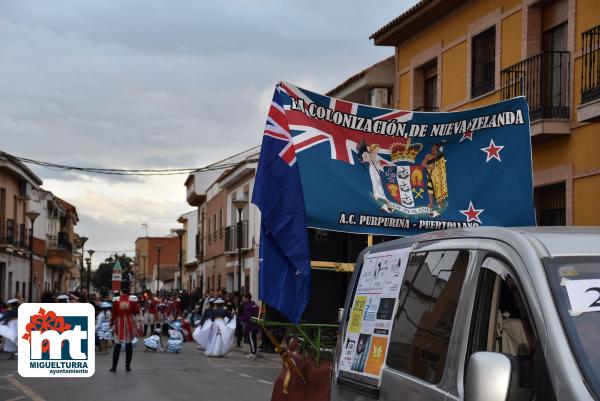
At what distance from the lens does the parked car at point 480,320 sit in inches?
153

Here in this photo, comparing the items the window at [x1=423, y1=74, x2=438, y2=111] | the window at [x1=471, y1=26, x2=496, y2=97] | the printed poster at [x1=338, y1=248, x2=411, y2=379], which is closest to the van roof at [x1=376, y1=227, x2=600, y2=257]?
the printed poster at [x1=338, y1=248, x2=411, y2=379]

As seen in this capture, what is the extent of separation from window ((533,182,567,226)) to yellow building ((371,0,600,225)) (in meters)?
0.02

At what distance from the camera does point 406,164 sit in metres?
10.6

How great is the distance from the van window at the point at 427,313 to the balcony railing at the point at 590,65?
533 inches

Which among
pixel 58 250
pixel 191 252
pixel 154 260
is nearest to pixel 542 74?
pixel 58 250

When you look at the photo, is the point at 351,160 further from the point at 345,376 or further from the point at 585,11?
the point at 585,11

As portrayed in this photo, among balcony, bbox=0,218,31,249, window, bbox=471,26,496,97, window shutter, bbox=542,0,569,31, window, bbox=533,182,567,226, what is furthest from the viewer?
balcony, bbox=0,218,31,249

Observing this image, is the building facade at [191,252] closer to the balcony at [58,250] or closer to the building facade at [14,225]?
the balcony at [58,250]

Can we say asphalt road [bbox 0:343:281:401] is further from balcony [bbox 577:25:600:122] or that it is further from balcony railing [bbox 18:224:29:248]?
balcony railing [bbox 18:224:29:248]

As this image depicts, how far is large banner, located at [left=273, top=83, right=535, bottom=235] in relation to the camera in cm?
1012

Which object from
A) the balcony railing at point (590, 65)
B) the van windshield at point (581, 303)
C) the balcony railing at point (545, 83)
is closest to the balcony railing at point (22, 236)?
the balcony railing at point (545, 83)

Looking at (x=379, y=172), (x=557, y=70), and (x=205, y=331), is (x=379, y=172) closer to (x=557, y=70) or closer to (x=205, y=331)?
(x=557, y=70)

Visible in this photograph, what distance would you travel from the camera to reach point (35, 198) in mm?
67250

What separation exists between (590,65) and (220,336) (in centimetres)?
1448
